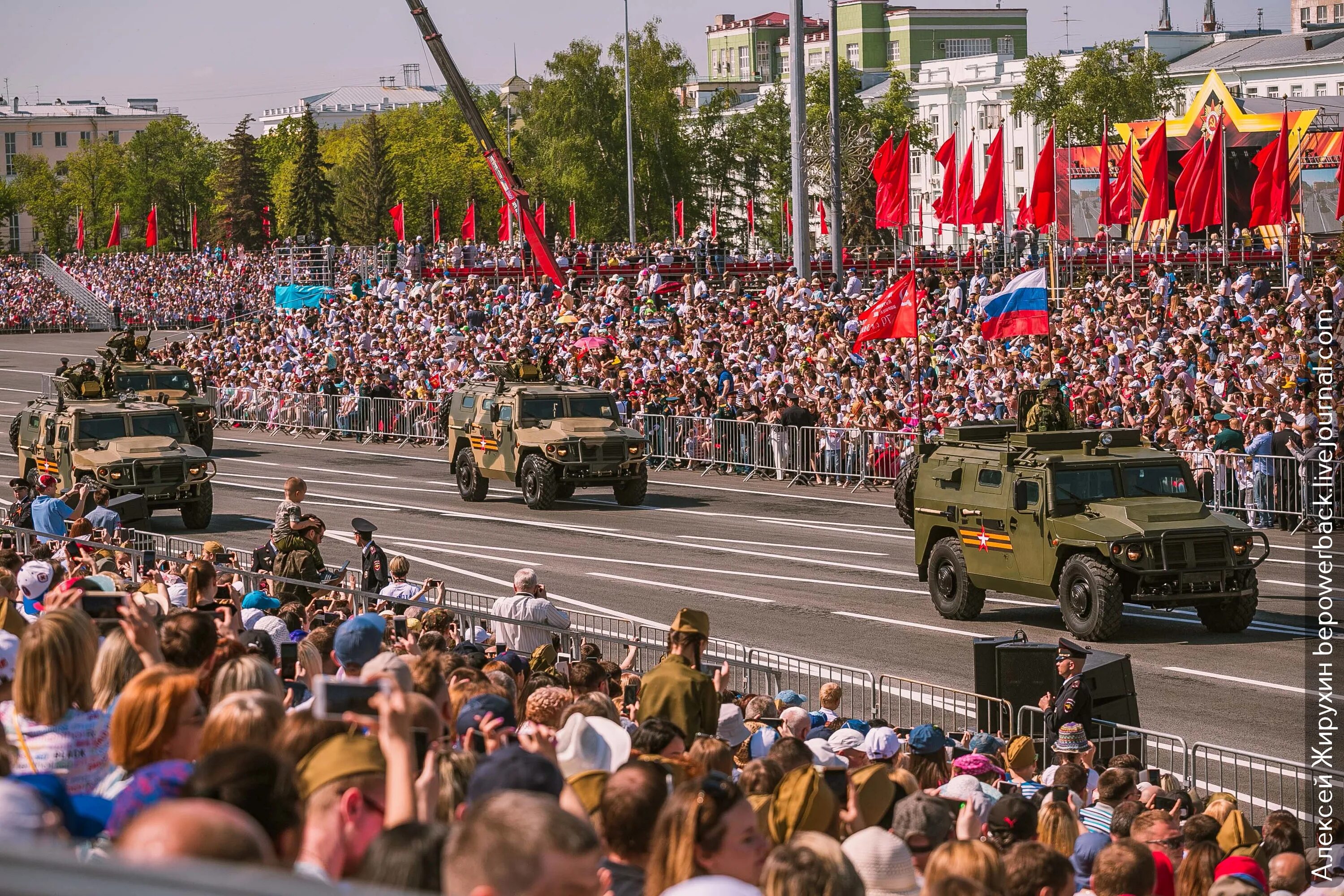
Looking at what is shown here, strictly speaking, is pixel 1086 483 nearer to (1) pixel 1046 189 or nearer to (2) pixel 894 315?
(2) pixel 894 315

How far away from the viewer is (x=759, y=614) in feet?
64.7

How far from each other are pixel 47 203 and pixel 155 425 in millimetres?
107540

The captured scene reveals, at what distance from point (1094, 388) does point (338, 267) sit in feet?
115

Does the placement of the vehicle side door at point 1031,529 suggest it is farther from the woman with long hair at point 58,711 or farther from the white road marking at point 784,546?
the woman with long hair at point 58,711

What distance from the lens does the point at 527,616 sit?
13.5 metres

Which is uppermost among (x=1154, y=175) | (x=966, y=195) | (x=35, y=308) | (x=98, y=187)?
(x=98, y=187)

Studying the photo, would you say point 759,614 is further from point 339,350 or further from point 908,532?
point 339,350

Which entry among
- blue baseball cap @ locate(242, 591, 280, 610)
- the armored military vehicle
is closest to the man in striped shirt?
blue baseball cap @ locate(242, 591, 280, 610)

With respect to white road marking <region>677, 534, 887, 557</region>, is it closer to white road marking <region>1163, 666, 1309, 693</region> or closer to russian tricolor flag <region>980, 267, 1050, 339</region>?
russian tricolor flag <region>980, 267, 1050, 339</region>

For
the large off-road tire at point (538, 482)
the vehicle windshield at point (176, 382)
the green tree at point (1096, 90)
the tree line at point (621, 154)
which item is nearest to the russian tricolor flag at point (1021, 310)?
the large off-road tire at point (538, 482)

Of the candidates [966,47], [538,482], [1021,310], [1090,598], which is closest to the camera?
[1090,598]

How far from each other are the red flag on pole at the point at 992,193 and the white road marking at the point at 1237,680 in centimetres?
2226

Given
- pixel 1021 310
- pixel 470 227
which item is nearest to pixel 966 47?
pixel 470 227

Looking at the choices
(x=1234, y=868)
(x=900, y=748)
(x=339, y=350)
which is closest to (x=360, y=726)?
(x=1234, y=868)
